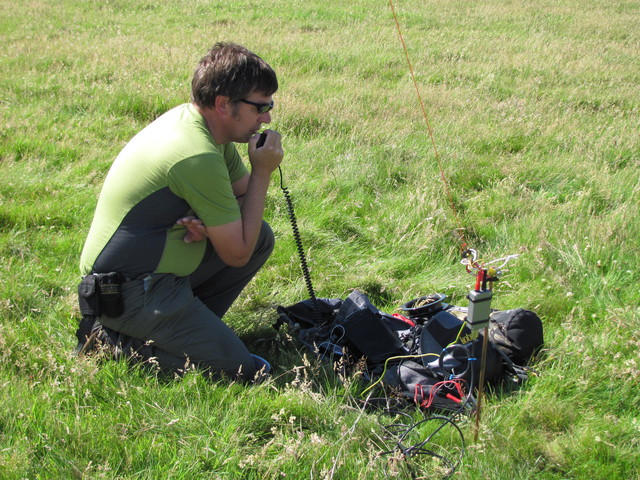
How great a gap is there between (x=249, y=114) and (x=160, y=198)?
26.5 inches

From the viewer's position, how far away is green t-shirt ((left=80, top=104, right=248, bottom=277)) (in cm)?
327

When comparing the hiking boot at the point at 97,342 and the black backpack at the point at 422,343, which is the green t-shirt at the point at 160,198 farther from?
the black backpack at the point at 422,343

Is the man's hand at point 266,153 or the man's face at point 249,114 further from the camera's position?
the man's hand at point 266,153

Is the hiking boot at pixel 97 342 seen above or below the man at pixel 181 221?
below

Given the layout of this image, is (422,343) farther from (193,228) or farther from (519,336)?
(193,228)

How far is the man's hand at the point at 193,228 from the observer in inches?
134

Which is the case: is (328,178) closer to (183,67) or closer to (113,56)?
(183,67)

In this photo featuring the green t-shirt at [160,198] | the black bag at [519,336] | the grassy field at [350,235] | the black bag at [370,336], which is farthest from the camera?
the black bag at [370,336]

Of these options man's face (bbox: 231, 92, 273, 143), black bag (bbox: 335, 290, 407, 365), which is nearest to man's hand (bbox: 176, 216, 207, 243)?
man's face (bbox: 231, 92, 273, 143)

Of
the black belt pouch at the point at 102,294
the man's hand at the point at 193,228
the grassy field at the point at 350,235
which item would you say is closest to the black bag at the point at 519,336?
the grassy field at the point at 350,235

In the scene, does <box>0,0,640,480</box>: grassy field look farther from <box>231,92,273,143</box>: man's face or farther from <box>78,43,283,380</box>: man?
<box>231,92,273,143</box>: man's face

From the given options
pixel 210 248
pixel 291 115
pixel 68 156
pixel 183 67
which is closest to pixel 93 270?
pixel 210 248

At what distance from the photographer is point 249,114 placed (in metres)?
3.47

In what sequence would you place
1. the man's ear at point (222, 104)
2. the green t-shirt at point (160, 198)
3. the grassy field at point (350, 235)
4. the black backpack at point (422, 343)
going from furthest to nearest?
the black backpack at point (422, 343)
the man's ear at point (222, 104)
the green t-shirt at point (160, 198)
the grassy field at point (350, 235)
